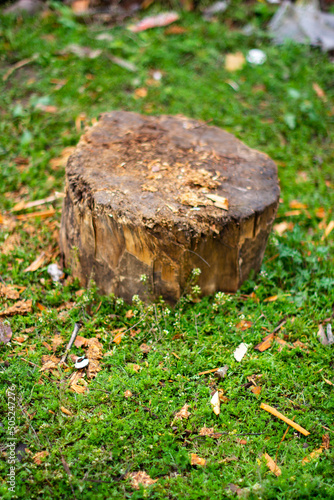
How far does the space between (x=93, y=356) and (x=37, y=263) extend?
3.25 feet

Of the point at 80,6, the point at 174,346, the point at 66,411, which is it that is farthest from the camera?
the point at 80,6

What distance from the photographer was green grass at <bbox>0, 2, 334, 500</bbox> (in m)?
2.01

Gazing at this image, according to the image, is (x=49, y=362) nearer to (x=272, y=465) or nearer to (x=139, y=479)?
(x=139, y=479)

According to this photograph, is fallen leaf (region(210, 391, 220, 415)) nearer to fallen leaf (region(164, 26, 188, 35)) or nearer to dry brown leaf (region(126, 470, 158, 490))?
dry brown leaf (region(126, 470, 158, 490))

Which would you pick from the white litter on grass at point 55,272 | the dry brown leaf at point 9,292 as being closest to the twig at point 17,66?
the white litter on grass at point 55,272

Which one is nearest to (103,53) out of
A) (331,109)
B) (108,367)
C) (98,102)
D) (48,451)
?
(98,102)

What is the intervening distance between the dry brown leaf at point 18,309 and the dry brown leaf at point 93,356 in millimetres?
516

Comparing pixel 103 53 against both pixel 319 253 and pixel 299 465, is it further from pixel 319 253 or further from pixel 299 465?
pixel 299 465

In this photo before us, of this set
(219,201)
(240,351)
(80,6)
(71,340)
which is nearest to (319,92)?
(219,201)

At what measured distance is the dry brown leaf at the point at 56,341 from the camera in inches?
101

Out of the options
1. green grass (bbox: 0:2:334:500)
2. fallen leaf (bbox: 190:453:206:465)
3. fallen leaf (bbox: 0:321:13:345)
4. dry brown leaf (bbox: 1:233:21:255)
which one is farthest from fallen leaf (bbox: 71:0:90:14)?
fallen leaf (bbox: 190:453:206:465)

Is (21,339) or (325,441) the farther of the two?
(21,339)

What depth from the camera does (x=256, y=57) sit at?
17.9 feet

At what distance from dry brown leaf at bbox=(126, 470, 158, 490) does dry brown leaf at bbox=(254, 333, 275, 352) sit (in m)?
1.03
